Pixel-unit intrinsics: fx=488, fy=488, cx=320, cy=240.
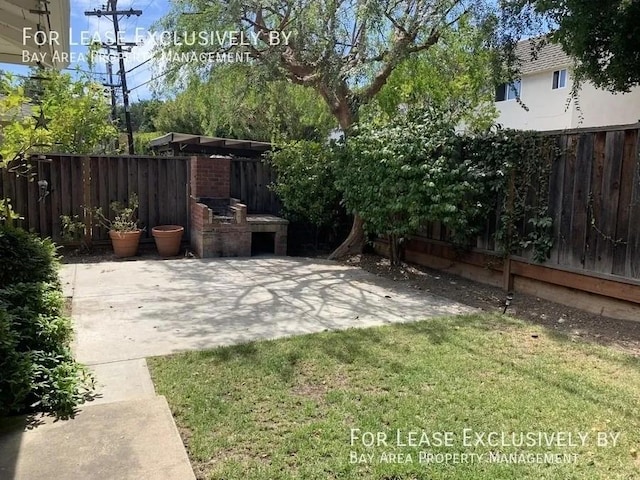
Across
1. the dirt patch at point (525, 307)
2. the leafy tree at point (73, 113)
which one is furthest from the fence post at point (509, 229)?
the leafy tree at point (73, 113)

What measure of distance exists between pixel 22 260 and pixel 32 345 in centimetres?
154

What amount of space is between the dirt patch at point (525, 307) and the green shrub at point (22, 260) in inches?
170

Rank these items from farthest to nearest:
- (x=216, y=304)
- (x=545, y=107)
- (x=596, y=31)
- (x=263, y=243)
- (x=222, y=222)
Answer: (x=545, y=107) < (x=263, y=243) < (x=222, y=222) < (x=596, y=31) < (x=216, y=304)

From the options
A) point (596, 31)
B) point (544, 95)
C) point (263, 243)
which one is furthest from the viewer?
point (544, 95)

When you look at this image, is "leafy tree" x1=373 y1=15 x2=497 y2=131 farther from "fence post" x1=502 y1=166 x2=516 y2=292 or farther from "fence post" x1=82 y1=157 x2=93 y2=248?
"fence post" x1=82 y1=157 x2=93 y2=248

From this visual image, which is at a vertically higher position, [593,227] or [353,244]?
[593,227]

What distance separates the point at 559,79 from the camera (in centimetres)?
1781

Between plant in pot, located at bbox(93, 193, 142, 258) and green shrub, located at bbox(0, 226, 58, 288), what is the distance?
11.2ft

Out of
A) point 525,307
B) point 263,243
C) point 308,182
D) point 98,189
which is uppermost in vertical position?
point 308,182

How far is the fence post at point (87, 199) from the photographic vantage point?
27.8 feet

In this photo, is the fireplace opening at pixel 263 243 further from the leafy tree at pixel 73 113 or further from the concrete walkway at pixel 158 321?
the leafy tree at pixel 73 113

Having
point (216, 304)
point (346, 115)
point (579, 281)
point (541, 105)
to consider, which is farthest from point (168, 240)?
point (541, 105)

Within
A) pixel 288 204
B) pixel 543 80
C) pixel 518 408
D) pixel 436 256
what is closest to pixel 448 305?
pixel 436 256

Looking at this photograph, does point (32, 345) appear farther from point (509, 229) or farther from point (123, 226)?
point (123, 226)
